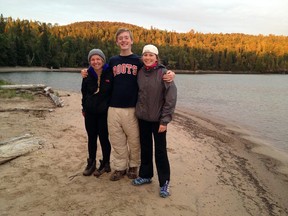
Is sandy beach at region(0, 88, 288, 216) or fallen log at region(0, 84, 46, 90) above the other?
fallen log at region(0, 84, 46, 90)

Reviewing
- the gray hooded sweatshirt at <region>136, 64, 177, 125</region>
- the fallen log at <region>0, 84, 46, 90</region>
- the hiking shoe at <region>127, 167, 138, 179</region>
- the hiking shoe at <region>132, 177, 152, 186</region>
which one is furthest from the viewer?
the fallen log at <region>0, 84, 46, 90</region>

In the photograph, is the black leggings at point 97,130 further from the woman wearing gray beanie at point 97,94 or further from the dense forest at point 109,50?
the dense forest at point 109,50

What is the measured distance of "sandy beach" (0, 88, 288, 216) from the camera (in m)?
3.73

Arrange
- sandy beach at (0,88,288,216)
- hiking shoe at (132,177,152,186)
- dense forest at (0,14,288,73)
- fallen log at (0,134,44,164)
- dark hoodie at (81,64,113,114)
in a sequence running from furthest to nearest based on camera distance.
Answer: dense forest at (0,14,288,73), fallen log at (0,134,44,164), hiking shoe at (132,177,152,186), dark hoodie at (81,64,113,114), sandy beach at (0,88,288,216)

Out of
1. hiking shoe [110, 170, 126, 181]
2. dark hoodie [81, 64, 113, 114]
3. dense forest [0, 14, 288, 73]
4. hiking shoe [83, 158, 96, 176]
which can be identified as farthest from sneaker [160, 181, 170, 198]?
dense forest [0, 14, 288, 73]

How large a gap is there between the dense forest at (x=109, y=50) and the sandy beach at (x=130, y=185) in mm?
69865


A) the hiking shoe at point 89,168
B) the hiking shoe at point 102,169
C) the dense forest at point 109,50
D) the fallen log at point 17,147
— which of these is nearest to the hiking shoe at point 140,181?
the hiking shoe at point 102,169

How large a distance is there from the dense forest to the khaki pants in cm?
7244

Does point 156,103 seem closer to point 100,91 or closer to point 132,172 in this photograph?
point 100,91

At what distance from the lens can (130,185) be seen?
4.37 m

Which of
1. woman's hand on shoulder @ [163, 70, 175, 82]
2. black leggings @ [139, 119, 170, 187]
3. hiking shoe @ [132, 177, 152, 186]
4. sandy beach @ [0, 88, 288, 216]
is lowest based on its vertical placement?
sandy beach @ [0, 88, 288, 216]

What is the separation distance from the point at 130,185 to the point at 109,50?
102385 mm

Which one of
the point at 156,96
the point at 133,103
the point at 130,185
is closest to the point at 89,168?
the point at 130,185

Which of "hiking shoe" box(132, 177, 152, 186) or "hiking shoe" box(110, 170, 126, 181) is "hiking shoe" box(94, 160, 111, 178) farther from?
"hiking shoe" box(132, 177, 152, 186)
